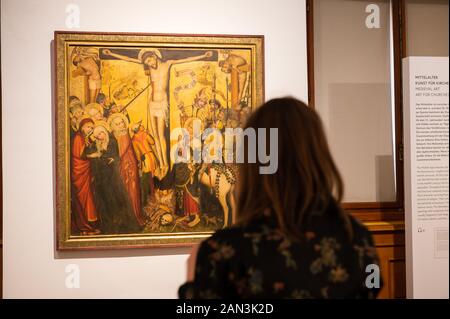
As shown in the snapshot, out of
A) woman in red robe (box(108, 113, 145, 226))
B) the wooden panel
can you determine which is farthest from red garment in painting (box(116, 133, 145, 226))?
the wooden panel

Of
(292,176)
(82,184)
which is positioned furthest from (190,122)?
(292,176)

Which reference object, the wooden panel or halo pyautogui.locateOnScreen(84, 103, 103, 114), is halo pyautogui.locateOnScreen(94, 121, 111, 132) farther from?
the wooden panel

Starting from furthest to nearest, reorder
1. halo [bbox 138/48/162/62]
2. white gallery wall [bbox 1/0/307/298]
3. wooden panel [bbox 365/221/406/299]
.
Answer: wooden panel [bbox 365/221/406/299], halo [bbox 138/48/162/62], white gallery wall [bbox 1/0/307/298]

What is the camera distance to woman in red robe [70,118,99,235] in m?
3.59

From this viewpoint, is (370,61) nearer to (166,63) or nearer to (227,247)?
(166,63)

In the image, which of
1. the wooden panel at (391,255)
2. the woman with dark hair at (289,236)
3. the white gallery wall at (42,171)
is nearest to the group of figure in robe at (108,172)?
the white gallery wall at (42,171)

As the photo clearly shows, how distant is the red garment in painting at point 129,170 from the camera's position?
12.0ft

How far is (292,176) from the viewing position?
5.00ft

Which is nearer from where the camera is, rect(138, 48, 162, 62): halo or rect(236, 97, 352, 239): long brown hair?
rect(236, 97, 352, 239): long brown hair

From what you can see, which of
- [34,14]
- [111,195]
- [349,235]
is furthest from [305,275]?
[34,14]

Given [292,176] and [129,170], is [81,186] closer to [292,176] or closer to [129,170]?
[129,170]

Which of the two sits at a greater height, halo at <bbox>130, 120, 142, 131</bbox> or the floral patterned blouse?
halo at <bbox>130, 120, 142, 131</bbox>

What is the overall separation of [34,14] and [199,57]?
4.25 feet

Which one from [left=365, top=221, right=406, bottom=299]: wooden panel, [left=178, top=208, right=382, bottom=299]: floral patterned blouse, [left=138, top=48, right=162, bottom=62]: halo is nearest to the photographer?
[left=178, top=208, right=382, bottom=299]: floral patterned blouse
